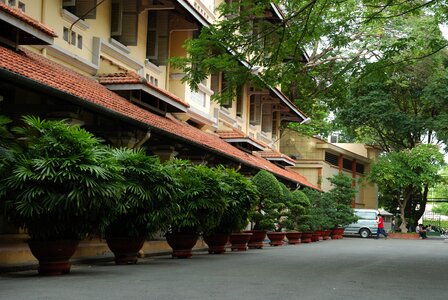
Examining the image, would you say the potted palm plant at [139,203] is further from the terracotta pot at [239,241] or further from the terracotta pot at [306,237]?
the terracotta pot at [306,237]

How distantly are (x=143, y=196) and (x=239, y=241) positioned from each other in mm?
8304

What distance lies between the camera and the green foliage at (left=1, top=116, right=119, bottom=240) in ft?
30.7

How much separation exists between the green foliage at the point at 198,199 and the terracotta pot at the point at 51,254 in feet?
14.1

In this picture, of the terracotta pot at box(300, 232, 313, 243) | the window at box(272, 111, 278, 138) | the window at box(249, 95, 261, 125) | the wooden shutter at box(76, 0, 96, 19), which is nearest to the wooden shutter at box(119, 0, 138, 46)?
the wooden shutter at box(76, 0, 96, 19)

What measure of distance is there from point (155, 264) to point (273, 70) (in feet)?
15.3

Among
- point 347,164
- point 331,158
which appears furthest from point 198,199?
point 347,164

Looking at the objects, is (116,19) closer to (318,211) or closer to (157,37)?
(157,37)

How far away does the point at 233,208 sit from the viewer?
16750mm

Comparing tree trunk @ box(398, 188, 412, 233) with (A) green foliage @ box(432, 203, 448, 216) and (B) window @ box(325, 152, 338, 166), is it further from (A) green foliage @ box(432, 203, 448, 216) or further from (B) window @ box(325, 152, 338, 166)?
(A) green foliage @ box(432, 203, 448, 216)

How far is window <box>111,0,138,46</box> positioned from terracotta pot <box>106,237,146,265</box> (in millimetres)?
7278

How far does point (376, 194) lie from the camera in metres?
55.1

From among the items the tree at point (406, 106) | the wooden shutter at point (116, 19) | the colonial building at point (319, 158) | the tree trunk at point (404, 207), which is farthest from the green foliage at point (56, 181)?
the tree trunk at point (404, 207)

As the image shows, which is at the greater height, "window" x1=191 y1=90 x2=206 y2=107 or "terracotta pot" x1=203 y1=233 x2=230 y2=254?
"window" x1=191 y1=90 x2=206 y2=107

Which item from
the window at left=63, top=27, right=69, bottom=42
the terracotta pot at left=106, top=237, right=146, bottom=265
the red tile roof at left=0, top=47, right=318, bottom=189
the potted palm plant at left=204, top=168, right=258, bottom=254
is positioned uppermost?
the window at left=63, top=27, right=69, bottom=42
